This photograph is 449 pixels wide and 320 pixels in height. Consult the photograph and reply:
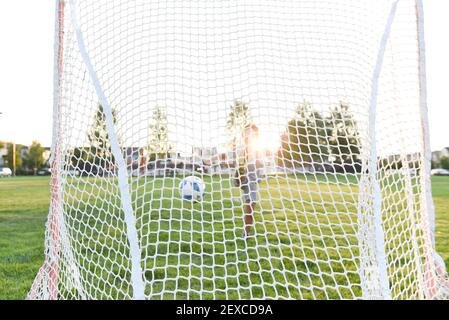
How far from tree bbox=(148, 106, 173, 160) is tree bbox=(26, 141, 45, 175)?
4809 centimetres

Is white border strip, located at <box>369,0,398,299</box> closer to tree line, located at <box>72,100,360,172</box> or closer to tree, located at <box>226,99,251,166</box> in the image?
tree line, located at <box>72,100,360,172</box>

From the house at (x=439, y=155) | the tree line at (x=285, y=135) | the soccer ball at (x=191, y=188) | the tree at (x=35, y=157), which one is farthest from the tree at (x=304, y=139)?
the tree at (x=35, y=157)

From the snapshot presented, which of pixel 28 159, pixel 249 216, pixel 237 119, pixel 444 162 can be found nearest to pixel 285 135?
pixel 237 119

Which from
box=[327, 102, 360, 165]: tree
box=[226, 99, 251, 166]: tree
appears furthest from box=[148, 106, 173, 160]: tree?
box=[327, 102, 360, 165]: tree

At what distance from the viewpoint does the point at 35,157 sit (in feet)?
156

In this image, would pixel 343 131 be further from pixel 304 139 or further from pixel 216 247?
pixel 216 247

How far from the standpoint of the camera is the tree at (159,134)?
103 inches

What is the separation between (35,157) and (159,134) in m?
49.1

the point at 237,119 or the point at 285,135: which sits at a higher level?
the point at 237,119

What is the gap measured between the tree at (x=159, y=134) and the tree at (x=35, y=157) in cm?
4809

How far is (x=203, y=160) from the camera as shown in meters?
2.91

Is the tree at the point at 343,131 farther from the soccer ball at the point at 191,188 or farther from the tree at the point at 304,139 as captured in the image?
the soccer ball at the point at 191,188
